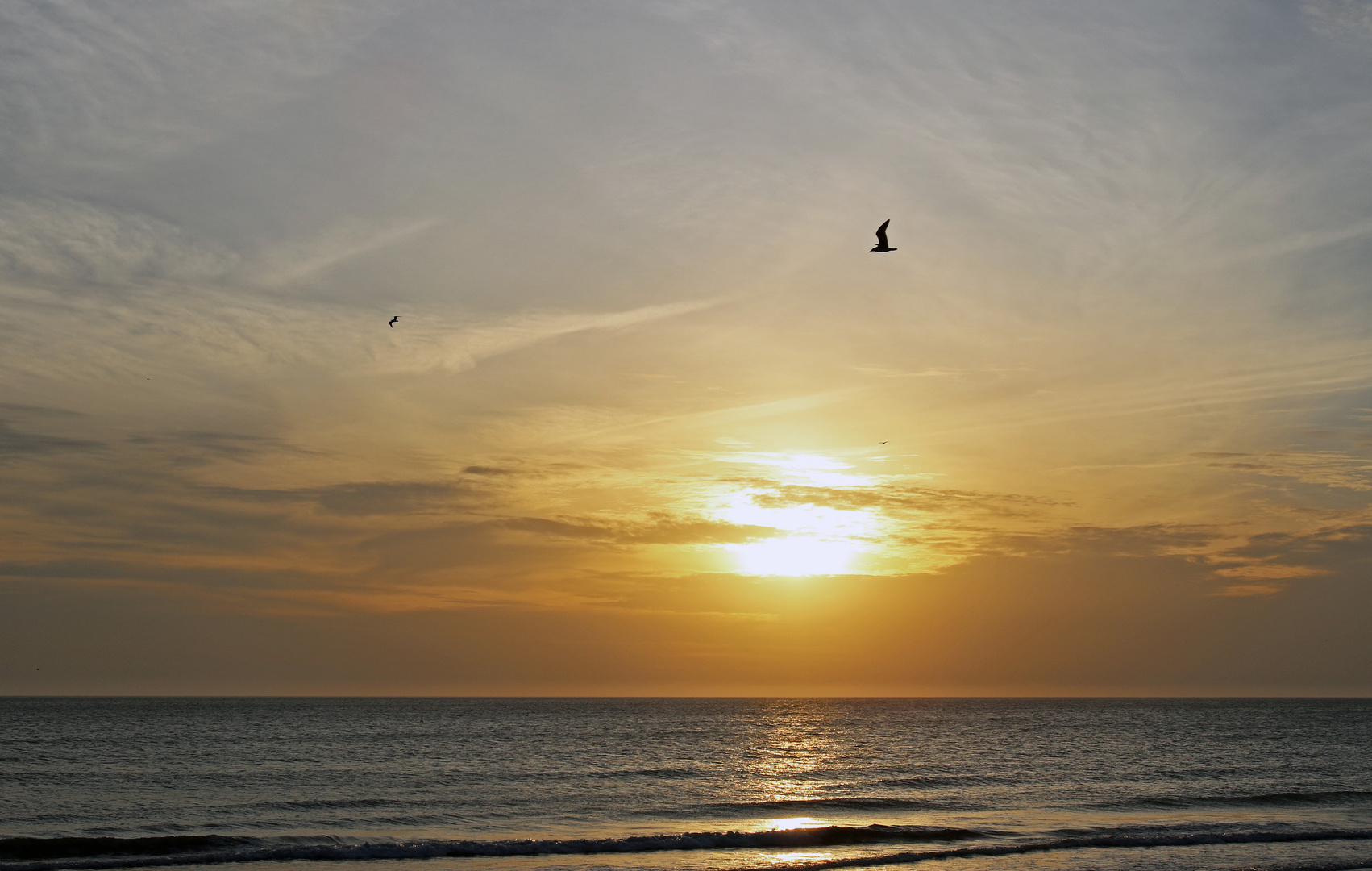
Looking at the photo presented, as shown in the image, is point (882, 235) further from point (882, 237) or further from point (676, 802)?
point (676, 802)

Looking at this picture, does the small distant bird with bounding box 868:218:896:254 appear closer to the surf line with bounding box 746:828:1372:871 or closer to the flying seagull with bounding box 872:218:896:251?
the flying seagull with bounding box 872:218:896:251

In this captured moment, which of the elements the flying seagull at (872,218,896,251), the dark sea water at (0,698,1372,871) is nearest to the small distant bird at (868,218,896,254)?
the flying seagull at (872,218,896,251)

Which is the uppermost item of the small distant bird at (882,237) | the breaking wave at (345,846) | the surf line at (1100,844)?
the small distant bird at (882,237)

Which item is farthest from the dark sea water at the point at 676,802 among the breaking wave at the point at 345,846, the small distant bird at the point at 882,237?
the small distant bird at the point at 882,237

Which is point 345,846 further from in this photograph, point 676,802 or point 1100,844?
point 1100,844

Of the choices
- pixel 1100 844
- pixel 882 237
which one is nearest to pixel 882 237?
pixel 882 237

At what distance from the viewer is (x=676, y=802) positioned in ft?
140

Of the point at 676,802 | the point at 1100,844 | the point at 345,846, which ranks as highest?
the point at 1100,844

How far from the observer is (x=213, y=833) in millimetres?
33188

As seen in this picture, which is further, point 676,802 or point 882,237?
point 676,802

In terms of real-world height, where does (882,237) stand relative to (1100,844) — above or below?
above

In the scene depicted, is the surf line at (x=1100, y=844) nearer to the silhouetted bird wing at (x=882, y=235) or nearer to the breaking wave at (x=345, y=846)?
the breaking wave at (x=345, y=846)

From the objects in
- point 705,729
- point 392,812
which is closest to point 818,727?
point 705,729

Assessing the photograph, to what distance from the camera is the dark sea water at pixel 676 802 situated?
98.1ft
